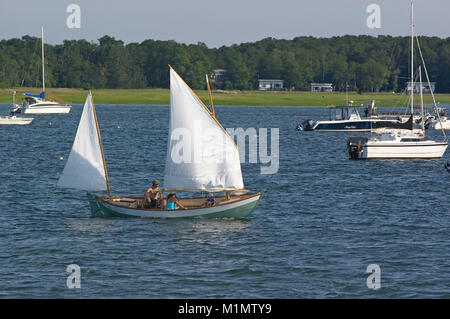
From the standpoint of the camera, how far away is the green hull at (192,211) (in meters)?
46.1

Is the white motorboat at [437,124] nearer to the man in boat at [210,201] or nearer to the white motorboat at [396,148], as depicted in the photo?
the white motorboat at [396,148]

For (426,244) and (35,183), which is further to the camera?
(35,183)

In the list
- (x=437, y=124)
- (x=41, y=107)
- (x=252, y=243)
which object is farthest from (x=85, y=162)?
(x=41, y=107)

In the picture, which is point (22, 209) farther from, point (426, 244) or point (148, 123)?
point (148, 123)

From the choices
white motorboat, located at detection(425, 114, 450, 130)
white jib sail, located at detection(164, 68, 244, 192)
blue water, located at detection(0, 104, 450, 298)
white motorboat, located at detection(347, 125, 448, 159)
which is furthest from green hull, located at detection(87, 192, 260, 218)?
white motorboat, located at detection(425, 114, 450, 130)

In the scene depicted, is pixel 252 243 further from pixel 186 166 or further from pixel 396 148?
pixel 396 148

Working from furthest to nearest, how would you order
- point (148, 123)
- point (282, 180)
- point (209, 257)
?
1. point (148, 123)
2. point (282, 180)
3. point (209, 257)

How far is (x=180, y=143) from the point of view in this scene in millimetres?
47031

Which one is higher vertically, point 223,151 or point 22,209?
point 223,151

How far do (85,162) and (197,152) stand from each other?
6.62 m

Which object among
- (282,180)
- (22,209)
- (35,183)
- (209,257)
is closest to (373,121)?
(282,180)

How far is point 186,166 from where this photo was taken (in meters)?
47.5
